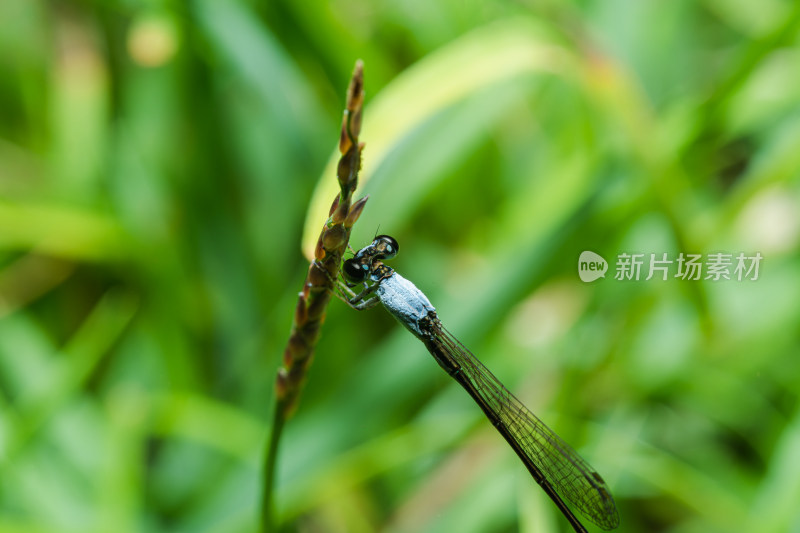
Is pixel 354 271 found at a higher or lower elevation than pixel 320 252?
higher

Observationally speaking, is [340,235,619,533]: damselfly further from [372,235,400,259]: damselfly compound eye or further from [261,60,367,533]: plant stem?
[261,60,367,533]: plant stem

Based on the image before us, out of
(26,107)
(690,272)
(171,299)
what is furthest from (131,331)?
(690,272)

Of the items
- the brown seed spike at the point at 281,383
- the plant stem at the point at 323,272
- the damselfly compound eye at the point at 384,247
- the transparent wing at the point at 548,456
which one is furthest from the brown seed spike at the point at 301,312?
the transparent wing at the point at 548,456

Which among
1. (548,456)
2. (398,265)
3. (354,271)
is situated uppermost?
(398,265)

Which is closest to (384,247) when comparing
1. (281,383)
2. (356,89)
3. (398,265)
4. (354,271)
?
(354,271)

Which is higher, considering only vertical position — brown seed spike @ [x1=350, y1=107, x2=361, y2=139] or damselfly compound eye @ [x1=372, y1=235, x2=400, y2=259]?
damselfly compound eye @ [x1=372, y1=235, x2=400, y2=259]

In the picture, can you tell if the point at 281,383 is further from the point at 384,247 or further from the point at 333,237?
the point at 384,247

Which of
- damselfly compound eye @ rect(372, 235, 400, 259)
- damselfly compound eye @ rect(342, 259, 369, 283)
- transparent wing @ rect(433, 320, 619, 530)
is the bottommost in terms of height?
transparent wing @ rect(433, 320, 619, 530)

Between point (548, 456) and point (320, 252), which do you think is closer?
point (320, 252)

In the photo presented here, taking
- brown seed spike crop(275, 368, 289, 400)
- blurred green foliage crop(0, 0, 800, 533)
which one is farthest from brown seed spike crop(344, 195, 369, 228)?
blurred green foliage crop(0, 0, 800, 533)
